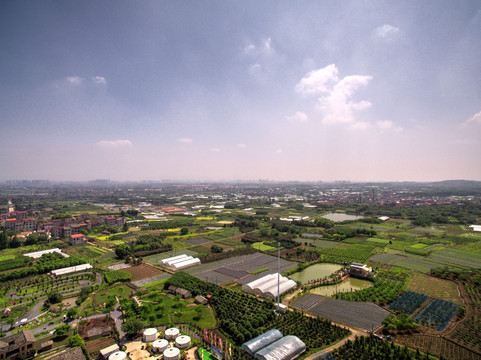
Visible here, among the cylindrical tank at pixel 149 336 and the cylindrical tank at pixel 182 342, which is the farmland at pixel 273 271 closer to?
the cylindrical tank at pixel 149 336

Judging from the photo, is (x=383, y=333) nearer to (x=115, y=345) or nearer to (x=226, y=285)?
(x=226, y=285)

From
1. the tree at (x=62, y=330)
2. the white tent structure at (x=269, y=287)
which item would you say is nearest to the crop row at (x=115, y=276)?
the tree at (x=62, y=330)

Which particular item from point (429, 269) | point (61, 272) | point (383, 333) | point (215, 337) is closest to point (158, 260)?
point (61, 272)

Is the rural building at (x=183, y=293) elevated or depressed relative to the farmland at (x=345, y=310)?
elevated

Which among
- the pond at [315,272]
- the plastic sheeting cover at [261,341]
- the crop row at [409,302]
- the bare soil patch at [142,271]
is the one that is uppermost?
the plastic sheeting cover at [261,341]

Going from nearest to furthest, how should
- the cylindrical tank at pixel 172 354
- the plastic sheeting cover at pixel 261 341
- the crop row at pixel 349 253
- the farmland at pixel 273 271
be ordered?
the cylindrical tank at pixel 172 354, the plastic sheeting cover at pixel 261 341, the farmland at pixel 273 271, the crop row at pixel 349 253

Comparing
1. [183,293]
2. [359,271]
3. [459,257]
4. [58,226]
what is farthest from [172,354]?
[58,226]
